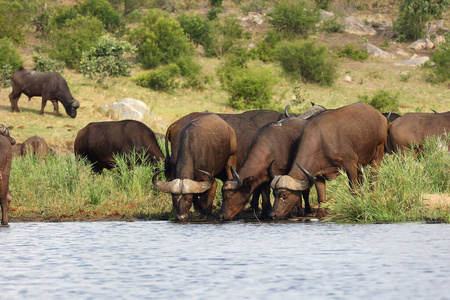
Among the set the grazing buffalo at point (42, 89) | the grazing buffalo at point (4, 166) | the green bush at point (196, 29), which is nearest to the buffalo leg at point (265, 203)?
the grazing buffalo at point (4, 166)

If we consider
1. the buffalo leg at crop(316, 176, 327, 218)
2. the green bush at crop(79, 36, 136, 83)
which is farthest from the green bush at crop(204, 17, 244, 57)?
the buffalo leg at crop(316, 176, 327, 218)

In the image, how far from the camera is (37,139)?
1919 centimetres

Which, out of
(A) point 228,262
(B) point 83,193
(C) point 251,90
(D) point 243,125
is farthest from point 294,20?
(A) point 228,262

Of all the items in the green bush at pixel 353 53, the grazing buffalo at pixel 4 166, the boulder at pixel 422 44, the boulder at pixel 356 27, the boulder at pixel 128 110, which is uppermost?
the boulder at pixel 356 27

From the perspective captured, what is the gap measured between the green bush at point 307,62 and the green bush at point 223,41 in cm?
539

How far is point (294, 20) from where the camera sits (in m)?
55.0

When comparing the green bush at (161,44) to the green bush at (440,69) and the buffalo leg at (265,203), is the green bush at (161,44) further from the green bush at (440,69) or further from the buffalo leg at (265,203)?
the buffalo leg at (265,203)

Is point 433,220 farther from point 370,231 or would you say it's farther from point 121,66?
point 121,66

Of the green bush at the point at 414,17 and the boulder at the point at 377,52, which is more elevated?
the green bush at the point at 414,17

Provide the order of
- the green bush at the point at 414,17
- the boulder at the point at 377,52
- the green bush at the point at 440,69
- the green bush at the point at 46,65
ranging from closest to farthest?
the green bush at the point at 46,65 → the green bush at the point at 440,69 → the boulder at the point at 377,52 → the green bush at the point at 414,17

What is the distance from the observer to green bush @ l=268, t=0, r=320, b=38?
5500 centimetres

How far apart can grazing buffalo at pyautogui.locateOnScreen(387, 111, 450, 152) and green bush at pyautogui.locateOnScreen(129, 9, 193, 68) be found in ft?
88.1

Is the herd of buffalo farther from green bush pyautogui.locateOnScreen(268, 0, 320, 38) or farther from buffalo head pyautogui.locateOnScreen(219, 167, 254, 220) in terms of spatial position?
green bush pyautogui.locateOnScreen(268, 0, 320, 38)

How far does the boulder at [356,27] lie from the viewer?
2459 inches
